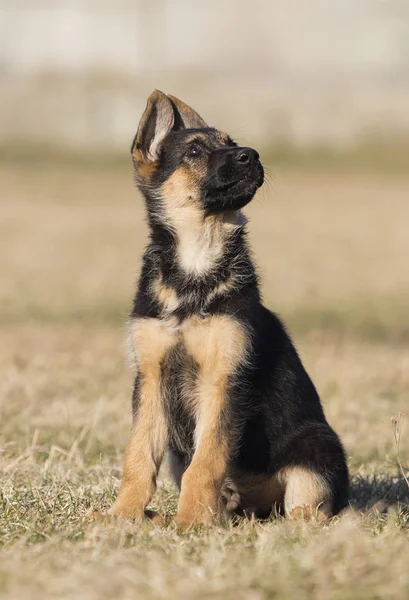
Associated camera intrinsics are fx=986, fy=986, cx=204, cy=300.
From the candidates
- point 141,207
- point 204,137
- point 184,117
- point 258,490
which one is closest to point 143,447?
point 258,490

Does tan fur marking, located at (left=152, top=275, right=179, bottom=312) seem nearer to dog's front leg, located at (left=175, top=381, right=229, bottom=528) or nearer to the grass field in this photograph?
dog's front leg, located at (left=175, top=381, right=229, bottom=528)

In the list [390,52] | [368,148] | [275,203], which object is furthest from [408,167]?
[390,52]

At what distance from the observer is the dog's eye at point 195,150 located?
Result: 5.99m

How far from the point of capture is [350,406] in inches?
365

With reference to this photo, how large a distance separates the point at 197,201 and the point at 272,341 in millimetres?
955

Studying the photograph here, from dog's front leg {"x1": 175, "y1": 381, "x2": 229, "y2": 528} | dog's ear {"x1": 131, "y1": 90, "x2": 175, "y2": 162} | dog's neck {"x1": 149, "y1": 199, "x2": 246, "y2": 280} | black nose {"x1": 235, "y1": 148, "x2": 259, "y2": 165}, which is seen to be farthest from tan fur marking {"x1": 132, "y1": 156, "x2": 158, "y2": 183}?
dog's front leg {"x1": 175, "y1": 381, "x2": 229, "y2": 528}

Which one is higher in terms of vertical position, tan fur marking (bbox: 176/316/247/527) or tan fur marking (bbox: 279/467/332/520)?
tan fur marking (bbox: 176/316/247/527)

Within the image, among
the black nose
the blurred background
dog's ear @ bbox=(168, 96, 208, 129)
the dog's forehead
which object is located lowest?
the blurred background

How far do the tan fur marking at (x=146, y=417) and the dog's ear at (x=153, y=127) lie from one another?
1180mm

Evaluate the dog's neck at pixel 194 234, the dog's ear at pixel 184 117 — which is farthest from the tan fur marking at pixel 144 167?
the dog's ear at pixel 184 117

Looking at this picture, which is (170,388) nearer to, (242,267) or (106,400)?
(242,267)

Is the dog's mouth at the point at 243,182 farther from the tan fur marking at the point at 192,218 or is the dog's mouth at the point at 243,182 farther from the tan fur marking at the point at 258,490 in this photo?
the tan fur marking at the point at 258,490

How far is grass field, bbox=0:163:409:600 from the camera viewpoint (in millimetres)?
3807

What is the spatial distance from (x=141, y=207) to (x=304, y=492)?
2278cm
